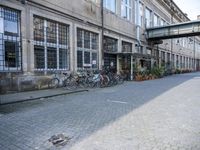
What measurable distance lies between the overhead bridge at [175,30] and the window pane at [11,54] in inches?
817

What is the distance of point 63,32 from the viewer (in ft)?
46.0

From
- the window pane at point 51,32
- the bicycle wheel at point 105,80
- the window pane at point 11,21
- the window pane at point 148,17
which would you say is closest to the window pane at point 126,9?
the window pane at point 148,17

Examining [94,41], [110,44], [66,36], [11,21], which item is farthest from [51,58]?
→ [110,44]

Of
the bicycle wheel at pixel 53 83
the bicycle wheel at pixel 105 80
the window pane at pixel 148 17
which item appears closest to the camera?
the bicycle wheel at pixel 53 83

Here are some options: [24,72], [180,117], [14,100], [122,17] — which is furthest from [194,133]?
[122,17]

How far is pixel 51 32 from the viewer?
12992 millimetres

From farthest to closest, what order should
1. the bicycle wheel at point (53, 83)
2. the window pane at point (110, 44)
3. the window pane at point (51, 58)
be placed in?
1. the window pane at point (110, 44)
2. the window pane at point (51, 58)
3. the bicycle wheel at point (53, 83)

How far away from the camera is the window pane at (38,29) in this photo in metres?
11.9

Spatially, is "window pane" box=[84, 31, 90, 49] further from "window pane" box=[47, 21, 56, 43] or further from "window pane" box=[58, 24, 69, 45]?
"window pane" box=[47, 21, 56, 43]

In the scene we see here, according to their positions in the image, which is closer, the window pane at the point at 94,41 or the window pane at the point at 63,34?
the window pane at the point at 63,34

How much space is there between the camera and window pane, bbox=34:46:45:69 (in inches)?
468

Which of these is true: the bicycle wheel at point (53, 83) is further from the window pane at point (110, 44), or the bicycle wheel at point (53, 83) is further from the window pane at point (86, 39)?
the window pane at point (110, 44)

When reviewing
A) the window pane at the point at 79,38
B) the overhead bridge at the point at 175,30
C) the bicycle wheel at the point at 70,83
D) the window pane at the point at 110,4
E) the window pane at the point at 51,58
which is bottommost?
the bicycle wheel at the point at 70,83

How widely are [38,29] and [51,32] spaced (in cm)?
105
